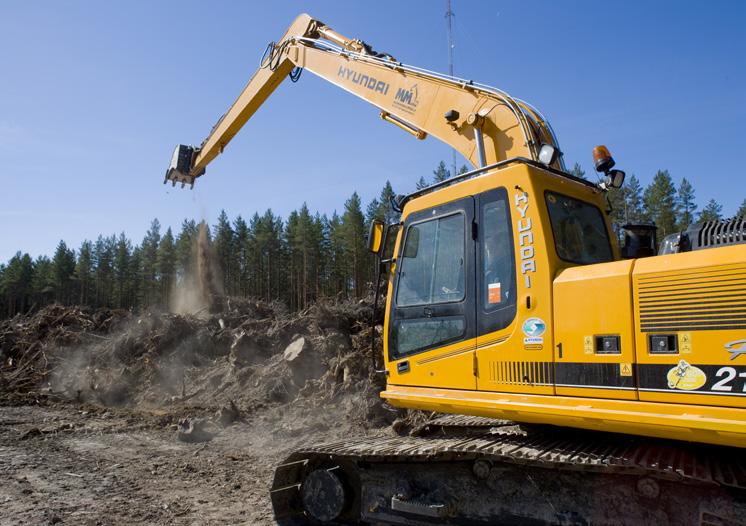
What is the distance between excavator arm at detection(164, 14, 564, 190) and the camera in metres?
5.43

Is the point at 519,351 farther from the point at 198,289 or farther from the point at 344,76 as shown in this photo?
the point at 198,289

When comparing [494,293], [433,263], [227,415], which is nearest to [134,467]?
[227,415]

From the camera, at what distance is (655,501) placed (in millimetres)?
3355

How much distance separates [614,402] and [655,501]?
25.3 inches

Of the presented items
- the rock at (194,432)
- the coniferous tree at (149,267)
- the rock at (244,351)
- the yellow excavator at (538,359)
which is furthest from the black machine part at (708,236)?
the coniferous tree at (149,267)

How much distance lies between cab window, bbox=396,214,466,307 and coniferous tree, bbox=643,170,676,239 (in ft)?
126

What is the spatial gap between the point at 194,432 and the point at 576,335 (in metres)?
7.66

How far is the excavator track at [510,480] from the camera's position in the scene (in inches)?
128

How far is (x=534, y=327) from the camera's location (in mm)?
3822

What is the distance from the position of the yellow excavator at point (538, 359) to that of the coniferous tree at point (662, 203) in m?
38.0

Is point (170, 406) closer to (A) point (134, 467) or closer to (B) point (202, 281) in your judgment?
(A) point (134, 467)

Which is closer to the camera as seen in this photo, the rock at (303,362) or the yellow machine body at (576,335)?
the yellow machine body at (576,335)

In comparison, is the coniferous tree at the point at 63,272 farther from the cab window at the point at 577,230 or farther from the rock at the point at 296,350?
the cab window at the point at 577,230

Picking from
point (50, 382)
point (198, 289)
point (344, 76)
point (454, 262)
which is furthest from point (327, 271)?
point (454, 262)
